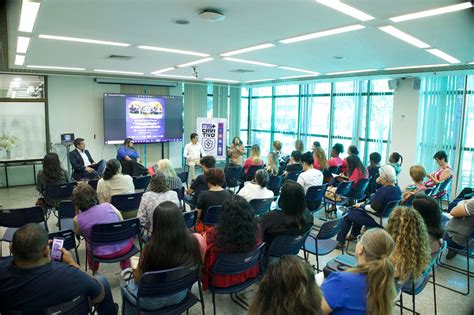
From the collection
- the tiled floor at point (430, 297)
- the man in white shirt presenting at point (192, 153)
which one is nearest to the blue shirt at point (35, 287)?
the tiled floor at point (430, 297)

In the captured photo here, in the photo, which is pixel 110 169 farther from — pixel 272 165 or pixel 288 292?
pixel 288 292

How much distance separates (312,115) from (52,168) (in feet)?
25.6

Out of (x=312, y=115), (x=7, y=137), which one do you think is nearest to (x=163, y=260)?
(x=7, y=137)

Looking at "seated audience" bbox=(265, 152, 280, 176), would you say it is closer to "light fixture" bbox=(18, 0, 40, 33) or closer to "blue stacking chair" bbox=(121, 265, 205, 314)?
"blue stacking chair" bbox=(121, 265, 205, 314)

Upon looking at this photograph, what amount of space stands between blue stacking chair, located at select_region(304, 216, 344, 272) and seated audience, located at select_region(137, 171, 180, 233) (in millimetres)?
1567

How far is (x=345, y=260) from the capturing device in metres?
2.72

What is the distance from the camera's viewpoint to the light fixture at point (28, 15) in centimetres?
313

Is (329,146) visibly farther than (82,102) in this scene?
Yes

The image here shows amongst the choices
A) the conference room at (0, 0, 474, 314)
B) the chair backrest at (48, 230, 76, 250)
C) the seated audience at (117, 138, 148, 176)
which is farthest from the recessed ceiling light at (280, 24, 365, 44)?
the seated audience at (117, 138, 148, 176)

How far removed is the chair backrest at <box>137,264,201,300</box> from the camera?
2.20 m

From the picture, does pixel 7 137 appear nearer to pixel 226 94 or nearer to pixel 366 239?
pixel 226 94

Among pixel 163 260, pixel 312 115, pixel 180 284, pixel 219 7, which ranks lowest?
pixel 180 284

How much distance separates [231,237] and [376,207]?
236 cm

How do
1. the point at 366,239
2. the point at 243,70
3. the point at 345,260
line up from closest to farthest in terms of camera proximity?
the point at 366,239 → the point at 345,260 → the point at 243,70
